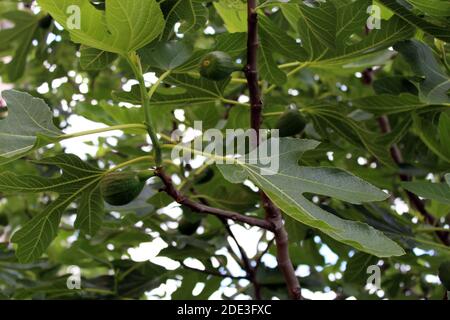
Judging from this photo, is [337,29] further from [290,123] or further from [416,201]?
[416,201]

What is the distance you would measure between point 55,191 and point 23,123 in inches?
6.1

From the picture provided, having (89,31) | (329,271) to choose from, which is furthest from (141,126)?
(329,271)

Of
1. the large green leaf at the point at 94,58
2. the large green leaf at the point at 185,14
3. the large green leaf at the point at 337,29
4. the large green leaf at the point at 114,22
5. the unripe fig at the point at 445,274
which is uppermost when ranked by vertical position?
the large green leaf at the point at 185,14

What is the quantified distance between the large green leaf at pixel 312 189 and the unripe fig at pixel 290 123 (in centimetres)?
26

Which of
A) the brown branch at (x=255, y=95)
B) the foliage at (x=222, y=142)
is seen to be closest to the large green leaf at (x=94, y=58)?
the foliage at (x=222, y=142)

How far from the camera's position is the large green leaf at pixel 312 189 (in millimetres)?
971

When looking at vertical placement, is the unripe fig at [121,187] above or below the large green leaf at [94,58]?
below

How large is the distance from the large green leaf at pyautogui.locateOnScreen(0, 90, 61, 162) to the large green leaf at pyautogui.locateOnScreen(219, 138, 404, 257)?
34 cm

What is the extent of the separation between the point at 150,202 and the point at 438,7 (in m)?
0.77

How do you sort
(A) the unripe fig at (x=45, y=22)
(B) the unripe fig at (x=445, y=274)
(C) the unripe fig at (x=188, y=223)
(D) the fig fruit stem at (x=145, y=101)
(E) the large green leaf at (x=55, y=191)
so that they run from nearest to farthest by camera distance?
1. (D) the fig fruit stem at (x=145, y=101)
2. (E) the large green leaf at (x=55, y=191)
3. (B) the unripe fig at (x=445, y=274)
4. (C) the unripe fig at (x=188, y=223)
5. (A) the unripe fig at (x=45, y=22)

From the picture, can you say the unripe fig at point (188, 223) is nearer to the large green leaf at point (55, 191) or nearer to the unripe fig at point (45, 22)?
the large green leaf at point (55, 191)

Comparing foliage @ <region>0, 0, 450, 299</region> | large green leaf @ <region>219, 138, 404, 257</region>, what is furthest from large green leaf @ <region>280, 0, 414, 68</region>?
large green leaf @ <region>219, 138, 404, 257</region>

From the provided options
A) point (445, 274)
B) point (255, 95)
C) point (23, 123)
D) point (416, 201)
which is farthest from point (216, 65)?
point (416, 201)

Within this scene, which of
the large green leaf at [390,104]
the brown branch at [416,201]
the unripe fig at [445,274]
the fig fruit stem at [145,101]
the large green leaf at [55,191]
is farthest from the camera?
the brown branch at [416,201]
